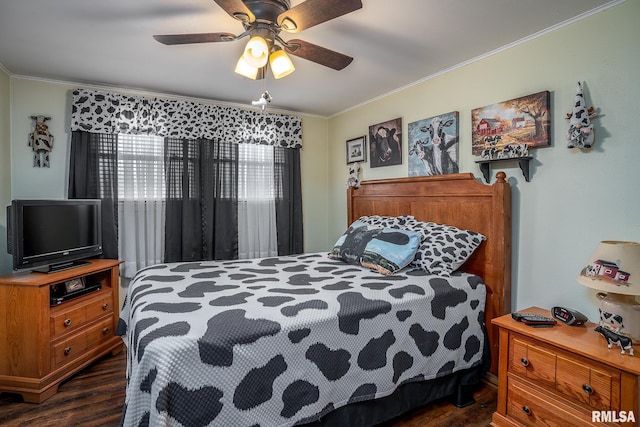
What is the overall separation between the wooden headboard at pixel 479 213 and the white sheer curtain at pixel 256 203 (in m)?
1.53

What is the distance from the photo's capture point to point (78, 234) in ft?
9.27

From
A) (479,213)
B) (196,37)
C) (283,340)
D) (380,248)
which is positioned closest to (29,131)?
(196,37)

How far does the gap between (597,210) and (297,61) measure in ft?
7.40

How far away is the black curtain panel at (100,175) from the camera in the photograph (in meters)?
3.03

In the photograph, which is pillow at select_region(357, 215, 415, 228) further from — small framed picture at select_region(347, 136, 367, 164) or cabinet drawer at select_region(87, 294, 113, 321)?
cabinet drawer at select_region(87, 294, 113, 321)

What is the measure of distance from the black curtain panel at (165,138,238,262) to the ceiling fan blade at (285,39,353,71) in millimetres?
1950

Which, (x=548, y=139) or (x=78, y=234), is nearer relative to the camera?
(x=548, y=139)

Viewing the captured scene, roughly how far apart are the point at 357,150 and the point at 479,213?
1773 millimetres

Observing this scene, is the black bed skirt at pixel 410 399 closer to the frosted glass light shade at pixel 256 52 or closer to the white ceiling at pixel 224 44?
the frosted glass light shade at pixel 256 52

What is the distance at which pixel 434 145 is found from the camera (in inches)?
114

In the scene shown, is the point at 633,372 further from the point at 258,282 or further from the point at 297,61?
the point at 297,61

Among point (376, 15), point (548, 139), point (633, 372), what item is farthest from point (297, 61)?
point (633, 372)

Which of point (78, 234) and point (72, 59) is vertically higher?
point (72, 59)

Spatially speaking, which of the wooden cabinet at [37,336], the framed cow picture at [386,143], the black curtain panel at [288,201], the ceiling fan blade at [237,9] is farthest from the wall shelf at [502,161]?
the wooden cabinet at [37,336]
